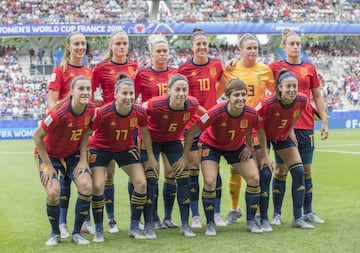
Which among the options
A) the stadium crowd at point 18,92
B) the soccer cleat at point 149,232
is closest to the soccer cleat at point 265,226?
the soccer cleat at point 149,232

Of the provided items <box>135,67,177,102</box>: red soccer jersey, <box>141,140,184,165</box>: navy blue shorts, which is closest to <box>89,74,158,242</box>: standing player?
<box>141,140,184,165</box>: navy blue shorts

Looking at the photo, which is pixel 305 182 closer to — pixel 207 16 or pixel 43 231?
pixel 43 231

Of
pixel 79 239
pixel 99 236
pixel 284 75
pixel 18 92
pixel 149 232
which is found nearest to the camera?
pixel 79 239

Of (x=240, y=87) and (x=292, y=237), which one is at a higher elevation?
(x=240, y=87)

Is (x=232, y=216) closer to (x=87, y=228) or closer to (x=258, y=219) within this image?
(x=258, y=219)

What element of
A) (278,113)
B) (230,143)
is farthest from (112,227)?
(278,113)

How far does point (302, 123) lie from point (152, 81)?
193 centimetres

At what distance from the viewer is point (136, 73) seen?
847cm

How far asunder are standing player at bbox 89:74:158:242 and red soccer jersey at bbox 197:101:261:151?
0.71 metres

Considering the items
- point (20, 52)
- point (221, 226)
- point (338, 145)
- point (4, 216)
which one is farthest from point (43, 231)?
point (20, 52)

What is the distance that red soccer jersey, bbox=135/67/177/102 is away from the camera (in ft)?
27.4

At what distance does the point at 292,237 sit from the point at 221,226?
1216 mm

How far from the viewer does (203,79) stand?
862cm

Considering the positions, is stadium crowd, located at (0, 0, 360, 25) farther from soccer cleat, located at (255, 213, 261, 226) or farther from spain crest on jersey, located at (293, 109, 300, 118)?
spain crest on jersey, located at (293, 109, 300, 118)
